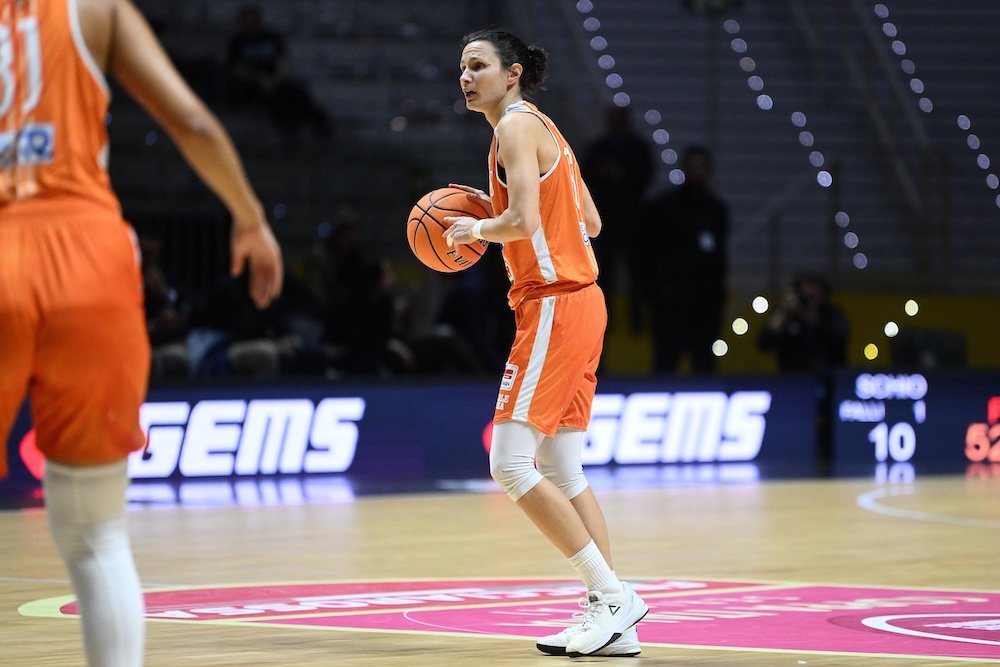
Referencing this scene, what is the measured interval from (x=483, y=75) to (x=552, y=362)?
91 centimetres

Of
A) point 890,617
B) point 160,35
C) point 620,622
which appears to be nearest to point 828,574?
point 890,617

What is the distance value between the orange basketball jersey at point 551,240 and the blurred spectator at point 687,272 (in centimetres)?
845

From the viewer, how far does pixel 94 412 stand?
291 cm

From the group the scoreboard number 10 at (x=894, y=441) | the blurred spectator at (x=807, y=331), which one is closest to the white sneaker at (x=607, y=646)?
the scoreboard number 10 at (x=894, y=441)

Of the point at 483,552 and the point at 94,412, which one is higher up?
the point at 94,412

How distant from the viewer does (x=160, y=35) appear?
50.2 feet

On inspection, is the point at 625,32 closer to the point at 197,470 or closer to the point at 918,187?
the point at 918,187

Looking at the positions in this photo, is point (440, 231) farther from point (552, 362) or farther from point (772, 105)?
point (772, 105)

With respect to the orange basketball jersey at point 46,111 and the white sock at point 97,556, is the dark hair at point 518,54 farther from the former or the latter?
the white sock at point 97,556

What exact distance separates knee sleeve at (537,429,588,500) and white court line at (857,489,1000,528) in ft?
14.3

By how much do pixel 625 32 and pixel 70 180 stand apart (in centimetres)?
1546

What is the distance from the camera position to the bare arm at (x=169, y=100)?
296cm

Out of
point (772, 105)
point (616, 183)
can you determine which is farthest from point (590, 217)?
point (772, 105)

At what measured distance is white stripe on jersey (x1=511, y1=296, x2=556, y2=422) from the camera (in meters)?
4.86
